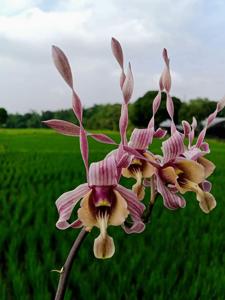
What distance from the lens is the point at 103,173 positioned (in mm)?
761

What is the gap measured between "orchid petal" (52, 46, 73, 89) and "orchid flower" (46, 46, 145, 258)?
3 cm

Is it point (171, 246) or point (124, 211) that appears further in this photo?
point (171, 246)

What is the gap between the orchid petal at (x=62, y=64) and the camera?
698 millimetres

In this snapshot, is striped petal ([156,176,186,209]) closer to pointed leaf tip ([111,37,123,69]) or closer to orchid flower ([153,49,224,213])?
orchid flower ([153,49,224,213])

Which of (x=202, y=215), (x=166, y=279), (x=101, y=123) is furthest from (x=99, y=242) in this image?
(x=101, y=123)

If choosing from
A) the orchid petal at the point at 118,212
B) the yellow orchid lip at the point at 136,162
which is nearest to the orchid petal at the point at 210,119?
the yellow orchid lip at the point at 136,162

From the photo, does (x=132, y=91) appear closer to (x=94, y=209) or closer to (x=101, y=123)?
→ (x=94, y=209)

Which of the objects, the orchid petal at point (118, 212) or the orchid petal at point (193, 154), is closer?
the orchid petal at point (118, 212)

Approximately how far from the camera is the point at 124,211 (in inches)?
30.6

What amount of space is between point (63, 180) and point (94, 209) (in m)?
5.48

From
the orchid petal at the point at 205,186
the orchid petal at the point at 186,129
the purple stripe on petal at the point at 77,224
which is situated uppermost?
the orchid petal at the point at 186,129

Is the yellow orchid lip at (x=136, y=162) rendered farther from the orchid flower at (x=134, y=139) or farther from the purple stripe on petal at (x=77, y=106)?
the purple stripe on petal at (x=77, y=106)

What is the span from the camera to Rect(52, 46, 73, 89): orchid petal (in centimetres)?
70

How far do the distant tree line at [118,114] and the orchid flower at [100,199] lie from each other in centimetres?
3684
